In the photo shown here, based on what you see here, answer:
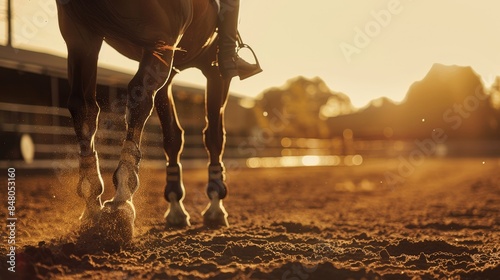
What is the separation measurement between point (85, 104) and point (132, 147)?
1.91 ft

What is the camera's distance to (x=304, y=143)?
3722 cm

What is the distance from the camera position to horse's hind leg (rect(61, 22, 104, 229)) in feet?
13.9

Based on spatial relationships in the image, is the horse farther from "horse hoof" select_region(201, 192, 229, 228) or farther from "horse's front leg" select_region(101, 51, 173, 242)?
"horse hoof" select_region(201, 192, 229, 228)

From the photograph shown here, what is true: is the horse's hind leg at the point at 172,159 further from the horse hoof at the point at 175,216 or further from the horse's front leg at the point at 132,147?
the horse's front leg at the point at 132,147

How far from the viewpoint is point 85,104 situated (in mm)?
4340

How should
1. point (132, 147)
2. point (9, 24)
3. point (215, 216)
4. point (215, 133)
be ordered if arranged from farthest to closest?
point (9, 24) → point (215, 133) → point (215, 216) → point (132, 147)

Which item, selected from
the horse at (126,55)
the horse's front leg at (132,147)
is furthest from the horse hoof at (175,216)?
the horse's front leg at (132,147)

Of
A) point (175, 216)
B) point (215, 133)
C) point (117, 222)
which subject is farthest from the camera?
point (215, 133)

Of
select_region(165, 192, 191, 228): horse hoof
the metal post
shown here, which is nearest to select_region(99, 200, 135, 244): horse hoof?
select_region(165, 192, 191, 228): horse hoof

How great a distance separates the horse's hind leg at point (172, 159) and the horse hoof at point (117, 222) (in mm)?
1704

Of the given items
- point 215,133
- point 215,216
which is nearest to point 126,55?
point 215,133

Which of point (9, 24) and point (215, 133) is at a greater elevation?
point (9, 24)

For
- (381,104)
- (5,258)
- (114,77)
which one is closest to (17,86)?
(114,77)

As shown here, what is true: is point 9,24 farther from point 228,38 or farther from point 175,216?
point 175,216
